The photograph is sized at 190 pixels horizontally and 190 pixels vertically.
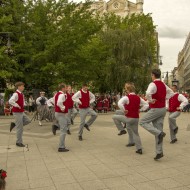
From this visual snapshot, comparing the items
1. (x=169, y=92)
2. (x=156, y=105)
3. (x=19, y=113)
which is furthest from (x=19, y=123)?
(x=169, y=92)

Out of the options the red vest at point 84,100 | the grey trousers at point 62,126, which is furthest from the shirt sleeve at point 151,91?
the red vest at point 84,100

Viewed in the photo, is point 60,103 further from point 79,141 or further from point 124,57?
point 124,57

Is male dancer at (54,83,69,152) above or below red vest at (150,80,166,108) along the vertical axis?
below

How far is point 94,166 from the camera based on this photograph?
6.78 metres

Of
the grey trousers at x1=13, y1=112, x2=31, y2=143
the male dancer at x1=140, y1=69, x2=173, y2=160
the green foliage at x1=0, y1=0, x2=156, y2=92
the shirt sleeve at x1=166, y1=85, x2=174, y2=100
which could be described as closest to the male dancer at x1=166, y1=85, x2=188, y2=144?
the shirt sleeve at x1=166, y1=85, x2=174, y2=100

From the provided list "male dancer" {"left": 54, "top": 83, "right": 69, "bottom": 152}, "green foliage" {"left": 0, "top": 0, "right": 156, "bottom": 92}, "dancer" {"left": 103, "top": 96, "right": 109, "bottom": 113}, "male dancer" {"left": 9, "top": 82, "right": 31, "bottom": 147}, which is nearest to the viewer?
"male dancer" {"left": 54, "top": 83, "right": 69, "bottom": 152}

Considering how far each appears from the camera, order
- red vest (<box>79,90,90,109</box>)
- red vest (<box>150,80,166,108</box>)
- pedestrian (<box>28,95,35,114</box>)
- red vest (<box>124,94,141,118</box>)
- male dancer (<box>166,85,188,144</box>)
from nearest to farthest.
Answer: red vest (<box>150,80,166,108</box>) → red vest (<box>124,94,141,118</box>) → male dancer (<box>166,85,188,144</box>) → red vest (<box>79,90,90,109</box>) → pedestrian (<box>28,95,35,114</box>)

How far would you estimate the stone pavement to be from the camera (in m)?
5.50

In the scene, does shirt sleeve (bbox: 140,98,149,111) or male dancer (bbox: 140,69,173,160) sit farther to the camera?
shirt sleeve (bbox: 140,98,149,111)

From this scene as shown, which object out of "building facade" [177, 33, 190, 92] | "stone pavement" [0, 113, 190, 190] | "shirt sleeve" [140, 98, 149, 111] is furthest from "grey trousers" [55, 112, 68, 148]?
"building facade" [177, 33, 190, 92]

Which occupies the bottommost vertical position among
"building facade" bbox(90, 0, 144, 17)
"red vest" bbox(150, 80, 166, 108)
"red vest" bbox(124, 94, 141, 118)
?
"red vest" bbox(124, 94, 141, 118)

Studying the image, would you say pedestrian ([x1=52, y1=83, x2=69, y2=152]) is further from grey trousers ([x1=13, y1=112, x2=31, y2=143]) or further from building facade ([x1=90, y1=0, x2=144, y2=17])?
building facade ([x1=90, y1=0, x2=144, y2=17])

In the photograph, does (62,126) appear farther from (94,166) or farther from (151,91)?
(151,91)

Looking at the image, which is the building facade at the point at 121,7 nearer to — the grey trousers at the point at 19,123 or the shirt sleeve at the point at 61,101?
the grey trousers at the point at 19,123
